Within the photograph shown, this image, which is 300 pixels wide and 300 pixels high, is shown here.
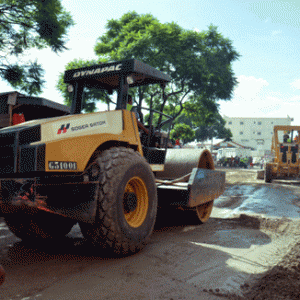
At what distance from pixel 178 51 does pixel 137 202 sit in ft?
53.0

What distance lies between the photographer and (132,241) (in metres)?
3.54

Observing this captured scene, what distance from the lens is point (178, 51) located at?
18734 mm

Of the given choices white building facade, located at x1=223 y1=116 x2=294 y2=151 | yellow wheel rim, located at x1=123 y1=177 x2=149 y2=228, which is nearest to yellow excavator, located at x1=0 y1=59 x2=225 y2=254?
yellow wheel rim, located at x1=123 y1=177 x2=149 y2=228

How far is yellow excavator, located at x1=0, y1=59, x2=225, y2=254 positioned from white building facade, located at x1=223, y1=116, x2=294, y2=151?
83.0 metres

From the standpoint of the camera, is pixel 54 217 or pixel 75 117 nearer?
pixel 75 117

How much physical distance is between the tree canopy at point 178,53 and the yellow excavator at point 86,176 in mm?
13782

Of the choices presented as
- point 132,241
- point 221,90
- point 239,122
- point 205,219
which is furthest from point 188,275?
point 239,122

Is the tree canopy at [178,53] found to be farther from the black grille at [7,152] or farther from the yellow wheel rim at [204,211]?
the black grille at [7,152]

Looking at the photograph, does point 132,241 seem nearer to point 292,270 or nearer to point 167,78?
point 292,270

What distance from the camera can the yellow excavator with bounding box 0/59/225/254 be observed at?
3.02m

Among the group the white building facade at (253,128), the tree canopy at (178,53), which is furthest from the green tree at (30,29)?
the white building facade at (253,128)

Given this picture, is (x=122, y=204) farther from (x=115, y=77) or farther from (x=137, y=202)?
(x=115, y=77)

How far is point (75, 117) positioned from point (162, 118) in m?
2.16

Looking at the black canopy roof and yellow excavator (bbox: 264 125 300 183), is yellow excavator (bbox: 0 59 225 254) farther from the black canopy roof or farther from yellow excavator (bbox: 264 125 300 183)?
yellow excavator (bbox: 264 125 300 183)
